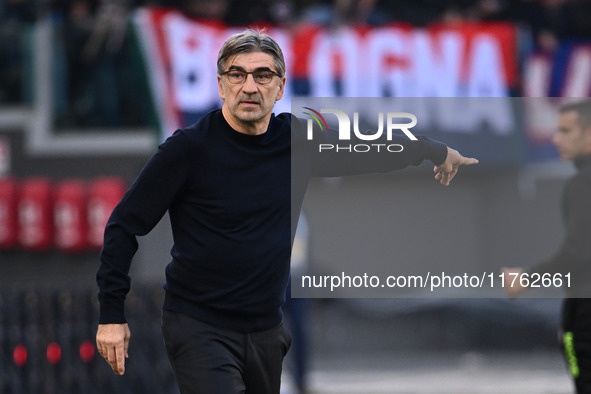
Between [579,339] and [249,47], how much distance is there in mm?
2553

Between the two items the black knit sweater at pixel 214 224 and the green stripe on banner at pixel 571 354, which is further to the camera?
the green stripe on banner at pixel 571 354

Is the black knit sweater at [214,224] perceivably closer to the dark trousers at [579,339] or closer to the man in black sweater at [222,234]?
the man in black sweater at [222,234]

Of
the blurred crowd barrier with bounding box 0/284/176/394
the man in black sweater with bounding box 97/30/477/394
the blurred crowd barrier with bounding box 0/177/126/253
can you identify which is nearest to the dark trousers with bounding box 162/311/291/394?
the man in black sweater with bounding box 97/30/477/394

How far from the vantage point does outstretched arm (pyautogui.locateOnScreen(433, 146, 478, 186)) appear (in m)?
4.68

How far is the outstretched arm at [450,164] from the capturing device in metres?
4.68

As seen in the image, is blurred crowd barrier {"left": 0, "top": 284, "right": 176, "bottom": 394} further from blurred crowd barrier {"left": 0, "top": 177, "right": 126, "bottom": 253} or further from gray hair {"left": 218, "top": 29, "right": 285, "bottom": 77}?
gray hair {"left": 218, "top": 29, "right": 285, "bottom": 77}

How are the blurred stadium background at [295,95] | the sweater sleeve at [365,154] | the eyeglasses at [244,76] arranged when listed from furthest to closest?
the blurred stadium background at [295,95] → the sweater sleeve at [365,154] → the eyeglasses at [244,76]

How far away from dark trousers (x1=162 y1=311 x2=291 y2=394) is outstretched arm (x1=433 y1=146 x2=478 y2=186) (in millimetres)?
1025

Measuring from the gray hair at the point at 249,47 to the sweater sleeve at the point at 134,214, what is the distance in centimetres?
36

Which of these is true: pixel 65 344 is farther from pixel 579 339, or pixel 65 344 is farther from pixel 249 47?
pixel 249 47

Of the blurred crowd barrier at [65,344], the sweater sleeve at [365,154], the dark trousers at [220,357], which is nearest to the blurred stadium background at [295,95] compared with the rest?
the blurred crowd barrier at [65,344]

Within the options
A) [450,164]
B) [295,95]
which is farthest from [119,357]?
[295,95]

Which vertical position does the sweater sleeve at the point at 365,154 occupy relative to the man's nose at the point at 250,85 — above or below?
below

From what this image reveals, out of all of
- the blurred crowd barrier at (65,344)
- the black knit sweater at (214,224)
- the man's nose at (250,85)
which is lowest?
the blurred crowd barrier at (65,344)
